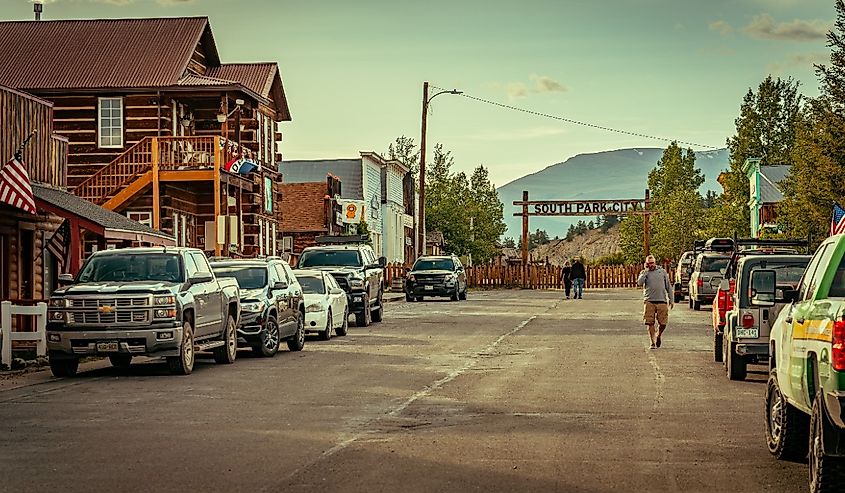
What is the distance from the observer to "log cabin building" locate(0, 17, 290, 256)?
1597 inches

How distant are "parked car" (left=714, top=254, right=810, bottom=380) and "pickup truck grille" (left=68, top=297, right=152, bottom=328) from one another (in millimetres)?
8288

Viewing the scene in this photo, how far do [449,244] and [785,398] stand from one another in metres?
82.6

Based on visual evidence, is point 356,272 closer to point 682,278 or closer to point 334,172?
point 682,278

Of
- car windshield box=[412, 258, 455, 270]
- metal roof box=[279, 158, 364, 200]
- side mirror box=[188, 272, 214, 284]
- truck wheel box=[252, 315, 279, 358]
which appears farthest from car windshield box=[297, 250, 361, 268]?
metal roof box=[279, 158, 364, 200]

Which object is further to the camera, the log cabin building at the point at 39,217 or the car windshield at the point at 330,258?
the car windshield at the point at 330,258

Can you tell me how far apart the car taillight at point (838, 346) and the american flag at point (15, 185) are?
19.0m

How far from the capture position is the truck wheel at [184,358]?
20172 millimetres

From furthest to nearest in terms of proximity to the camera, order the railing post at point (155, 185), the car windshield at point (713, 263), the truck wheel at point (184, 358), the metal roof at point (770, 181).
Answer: the metal roof at point (770, 181), the car windshield at point (713, 263), the railing post at point (155, 185), the truck wheel at point (184, 358)

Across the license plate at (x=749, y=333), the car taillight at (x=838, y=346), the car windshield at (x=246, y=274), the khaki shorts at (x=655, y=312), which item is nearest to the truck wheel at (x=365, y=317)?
the car windshield at (x=246, y=274)

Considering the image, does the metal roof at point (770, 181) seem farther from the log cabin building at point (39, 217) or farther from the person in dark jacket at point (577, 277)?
the log cabin building at point (39, 217)

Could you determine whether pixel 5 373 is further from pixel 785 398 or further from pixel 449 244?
pixel 449 244

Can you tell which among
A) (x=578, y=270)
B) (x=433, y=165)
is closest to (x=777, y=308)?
(x=578, y=270)

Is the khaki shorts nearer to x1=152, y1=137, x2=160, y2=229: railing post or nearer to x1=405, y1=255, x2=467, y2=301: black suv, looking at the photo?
x1=152, y1=137, x2=160, y2=229: railing post

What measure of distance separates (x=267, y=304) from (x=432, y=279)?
95.4ft
